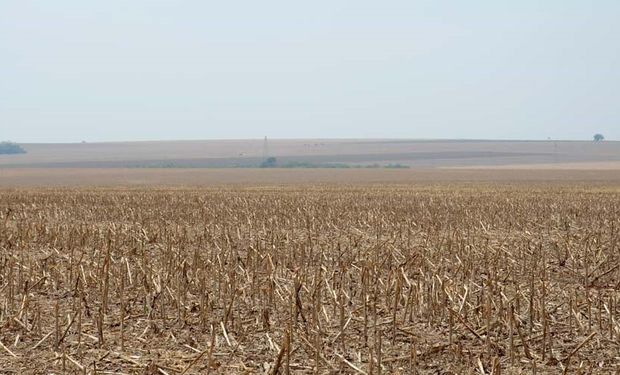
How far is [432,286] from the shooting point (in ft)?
26.0

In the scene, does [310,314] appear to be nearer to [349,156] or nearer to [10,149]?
[349,156]

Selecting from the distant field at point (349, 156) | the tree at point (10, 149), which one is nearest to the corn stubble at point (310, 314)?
A: the distant field at point (349, 156)

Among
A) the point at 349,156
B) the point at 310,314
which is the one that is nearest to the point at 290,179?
the point at 310,314

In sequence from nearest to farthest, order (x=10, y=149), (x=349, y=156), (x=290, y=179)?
1. (x=290, y=179)
2. (x=349, y=156)
3. (x=10, y=149)

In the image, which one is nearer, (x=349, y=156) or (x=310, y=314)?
(x=310, y=314)

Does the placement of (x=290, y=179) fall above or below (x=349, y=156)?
above

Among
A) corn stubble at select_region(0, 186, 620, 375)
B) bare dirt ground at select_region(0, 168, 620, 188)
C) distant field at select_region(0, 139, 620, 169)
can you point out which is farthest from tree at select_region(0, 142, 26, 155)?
corn stubble at select_region(0, 186, 620, 375)

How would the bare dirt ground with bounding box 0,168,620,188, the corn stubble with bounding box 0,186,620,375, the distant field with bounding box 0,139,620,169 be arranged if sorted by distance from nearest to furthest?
the corn stubble with bounding box 0,186,620,375 → the bare dirt ground with bounding box 0,168,620,188 → the distant field with bounding box 0,139,620,169

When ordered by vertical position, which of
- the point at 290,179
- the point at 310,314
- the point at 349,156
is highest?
the point at 310,314

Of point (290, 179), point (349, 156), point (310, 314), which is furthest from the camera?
point (349, 156)

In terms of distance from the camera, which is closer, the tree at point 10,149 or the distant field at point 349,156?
the distant field at point 349,156

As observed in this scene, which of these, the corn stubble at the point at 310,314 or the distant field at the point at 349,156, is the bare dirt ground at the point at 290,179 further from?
the distant field at the point at 349,156

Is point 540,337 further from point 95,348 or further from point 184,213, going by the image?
point 184,213

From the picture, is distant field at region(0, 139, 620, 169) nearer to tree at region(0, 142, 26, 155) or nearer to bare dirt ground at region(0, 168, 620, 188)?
tree at region(0, 142, 26, 155)
